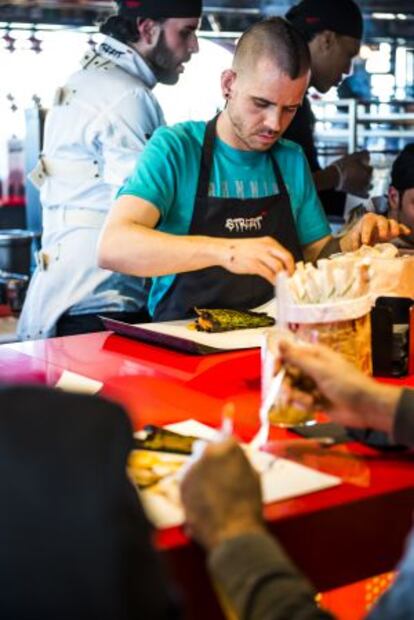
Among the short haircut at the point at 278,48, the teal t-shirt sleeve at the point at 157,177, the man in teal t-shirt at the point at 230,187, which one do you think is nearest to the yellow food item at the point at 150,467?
the man in teal t-shirt at the point at 230,187

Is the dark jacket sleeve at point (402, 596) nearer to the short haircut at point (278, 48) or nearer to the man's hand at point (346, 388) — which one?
the man's hand at point (346, 388)

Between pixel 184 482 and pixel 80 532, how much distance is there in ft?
1.42

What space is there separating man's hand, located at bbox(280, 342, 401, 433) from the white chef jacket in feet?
6.08

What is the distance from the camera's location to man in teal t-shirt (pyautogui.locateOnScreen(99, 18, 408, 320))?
2701mm

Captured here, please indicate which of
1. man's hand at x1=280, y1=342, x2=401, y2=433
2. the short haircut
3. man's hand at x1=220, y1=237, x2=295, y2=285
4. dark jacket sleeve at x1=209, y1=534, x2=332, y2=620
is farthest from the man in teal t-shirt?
dark jacket sleeve at x1=209, y1=534, x2=332, y2=620

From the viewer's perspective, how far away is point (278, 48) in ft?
8.95

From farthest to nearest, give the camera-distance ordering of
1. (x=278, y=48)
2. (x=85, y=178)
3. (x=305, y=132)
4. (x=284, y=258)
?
(x=305, y=132) < (x=85, y=178) < (x=278, y=48) < (x=284, y=258)

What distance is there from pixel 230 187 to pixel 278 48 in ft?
1.36

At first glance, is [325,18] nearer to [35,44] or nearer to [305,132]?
[305,132]

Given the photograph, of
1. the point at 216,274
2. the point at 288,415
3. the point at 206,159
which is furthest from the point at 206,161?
the point at 288,415

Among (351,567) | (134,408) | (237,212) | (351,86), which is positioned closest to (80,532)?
(351,567)

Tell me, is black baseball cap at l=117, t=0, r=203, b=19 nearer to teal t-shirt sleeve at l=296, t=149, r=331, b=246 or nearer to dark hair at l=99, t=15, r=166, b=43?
dark hair at l=99, t=15, r=166, b=43

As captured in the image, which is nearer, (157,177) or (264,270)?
(264,270)

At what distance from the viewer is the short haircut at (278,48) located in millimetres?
2727
